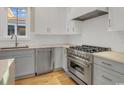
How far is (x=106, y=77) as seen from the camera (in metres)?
1.70

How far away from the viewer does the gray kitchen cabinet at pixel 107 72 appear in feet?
4.77

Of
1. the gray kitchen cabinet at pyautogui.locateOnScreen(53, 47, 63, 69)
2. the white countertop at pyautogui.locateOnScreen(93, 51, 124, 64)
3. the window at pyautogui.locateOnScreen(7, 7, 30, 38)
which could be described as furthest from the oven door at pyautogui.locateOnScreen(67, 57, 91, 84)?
the window at pyautogui.locateOnScreen(7, 7, 30, 38)

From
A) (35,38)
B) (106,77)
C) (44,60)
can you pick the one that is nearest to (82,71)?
(106,77)

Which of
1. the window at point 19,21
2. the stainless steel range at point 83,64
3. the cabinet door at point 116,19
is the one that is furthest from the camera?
the window at point 19,21

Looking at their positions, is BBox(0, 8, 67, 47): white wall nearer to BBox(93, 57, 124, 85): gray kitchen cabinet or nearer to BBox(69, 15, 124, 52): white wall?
BBox(69, 15, 124, 52): white wall

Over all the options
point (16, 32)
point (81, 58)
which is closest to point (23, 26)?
point (16, 32)

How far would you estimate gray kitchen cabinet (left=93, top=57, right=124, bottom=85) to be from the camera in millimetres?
1454

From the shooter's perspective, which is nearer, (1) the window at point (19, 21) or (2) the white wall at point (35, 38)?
(2) the white wall at point (35, 38)

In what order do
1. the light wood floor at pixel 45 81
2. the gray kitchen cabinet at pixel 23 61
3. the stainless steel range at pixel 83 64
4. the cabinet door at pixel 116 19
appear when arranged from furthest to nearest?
1. the gray kitchen cabinet at pixel 23 61
2. the light wood floor at pixel 45 81
3. the stainless steel range at pixel 83 64
4. the cabinet door at pixel 116 19

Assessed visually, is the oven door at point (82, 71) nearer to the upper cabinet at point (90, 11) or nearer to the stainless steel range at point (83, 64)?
the stainless steel range at point (83, 64)

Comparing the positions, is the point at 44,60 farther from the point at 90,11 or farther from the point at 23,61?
the point at 90,11

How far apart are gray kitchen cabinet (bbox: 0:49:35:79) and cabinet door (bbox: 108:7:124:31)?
7.35 feet

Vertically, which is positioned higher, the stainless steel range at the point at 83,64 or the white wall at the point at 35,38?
the white wall at the point at 35,38

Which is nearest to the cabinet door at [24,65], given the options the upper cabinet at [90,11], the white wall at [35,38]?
the white wall at [35,38]
